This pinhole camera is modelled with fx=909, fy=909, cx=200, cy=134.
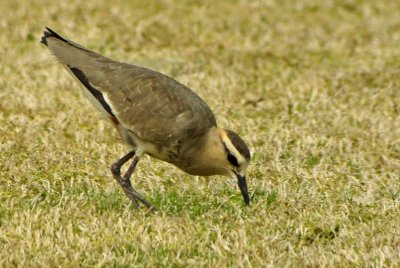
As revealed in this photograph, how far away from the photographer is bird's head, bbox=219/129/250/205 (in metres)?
7.28

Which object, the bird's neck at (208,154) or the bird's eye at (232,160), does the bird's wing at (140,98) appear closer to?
the bird's neck at (208,154)

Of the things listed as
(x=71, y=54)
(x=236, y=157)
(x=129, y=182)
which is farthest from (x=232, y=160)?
(x=71, y=54)

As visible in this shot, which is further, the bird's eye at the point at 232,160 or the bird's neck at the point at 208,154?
the bird's neck at the point at 208,154

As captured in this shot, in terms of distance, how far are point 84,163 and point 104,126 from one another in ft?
4.14

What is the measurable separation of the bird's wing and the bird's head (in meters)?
0.27

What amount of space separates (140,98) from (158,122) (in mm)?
359

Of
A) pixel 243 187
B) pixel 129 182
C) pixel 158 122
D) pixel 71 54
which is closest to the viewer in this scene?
pixel 243 187

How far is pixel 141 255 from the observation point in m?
6.32

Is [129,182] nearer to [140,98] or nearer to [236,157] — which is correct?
[140,98]

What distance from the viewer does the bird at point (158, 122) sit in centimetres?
741

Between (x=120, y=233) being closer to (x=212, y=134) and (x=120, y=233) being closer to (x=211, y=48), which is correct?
(x=212, y=134)

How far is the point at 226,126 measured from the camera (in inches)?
391

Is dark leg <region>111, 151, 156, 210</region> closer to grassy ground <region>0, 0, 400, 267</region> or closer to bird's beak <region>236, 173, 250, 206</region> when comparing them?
grassy ground <region>0, 0, 400, 267</region>

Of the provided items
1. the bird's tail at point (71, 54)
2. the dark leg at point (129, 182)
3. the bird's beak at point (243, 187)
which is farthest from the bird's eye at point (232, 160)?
the bird's tail at point (71, 54)
